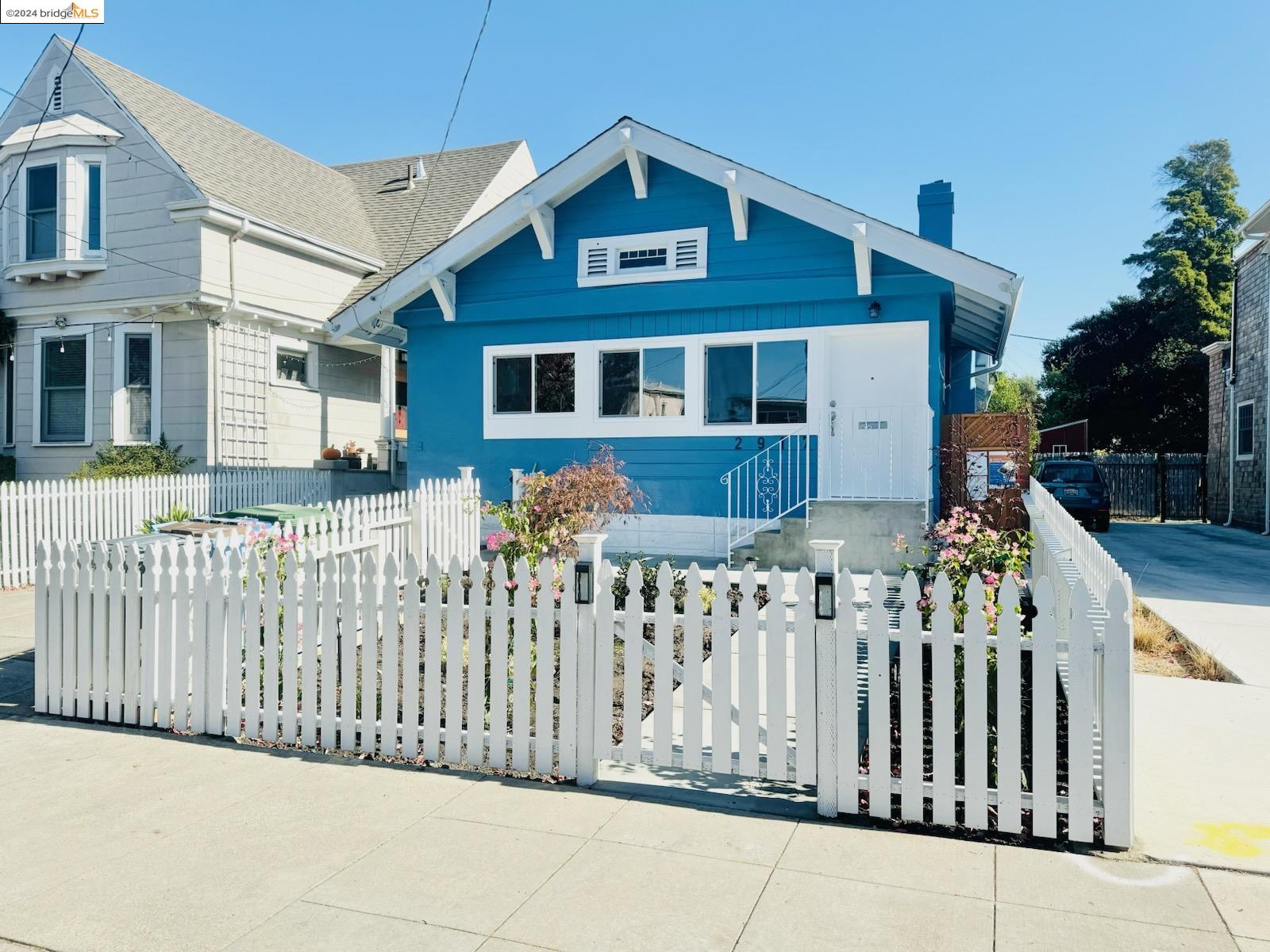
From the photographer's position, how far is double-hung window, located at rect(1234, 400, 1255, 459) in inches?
765

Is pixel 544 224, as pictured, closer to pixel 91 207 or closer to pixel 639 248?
pixel 639 248

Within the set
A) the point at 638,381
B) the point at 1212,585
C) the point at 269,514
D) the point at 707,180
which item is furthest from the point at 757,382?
the point at 269,514

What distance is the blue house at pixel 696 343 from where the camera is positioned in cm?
1147

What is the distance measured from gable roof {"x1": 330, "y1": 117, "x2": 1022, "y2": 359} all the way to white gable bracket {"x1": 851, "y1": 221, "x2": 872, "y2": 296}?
0.05 ft

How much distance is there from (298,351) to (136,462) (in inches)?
143

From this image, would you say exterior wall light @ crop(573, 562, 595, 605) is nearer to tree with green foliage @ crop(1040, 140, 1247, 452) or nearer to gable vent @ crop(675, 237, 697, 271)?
gable vent @ crop(675, 237, 697, 271)

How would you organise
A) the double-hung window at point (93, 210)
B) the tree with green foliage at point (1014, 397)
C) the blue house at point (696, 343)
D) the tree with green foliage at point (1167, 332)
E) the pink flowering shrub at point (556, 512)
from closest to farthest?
the pink flowering shrub at point (556, 512), the blue house at point (696, 343), the double-hung window at point (93, 210), the tree with green foliage at point (1167, 332), the tree with green foliage at point (1014, 397)

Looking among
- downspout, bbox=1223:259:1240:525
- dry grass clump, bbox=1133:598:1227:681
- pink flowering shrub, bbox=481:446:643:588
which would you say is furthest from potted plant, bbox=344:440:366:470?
downspout, bbox=1223:259:1240:525

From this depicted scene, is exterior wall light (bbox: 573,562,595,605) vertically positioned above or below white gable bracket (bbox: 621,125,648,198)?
below

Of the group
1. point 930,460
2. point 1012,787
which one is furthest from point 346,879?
point 930,460

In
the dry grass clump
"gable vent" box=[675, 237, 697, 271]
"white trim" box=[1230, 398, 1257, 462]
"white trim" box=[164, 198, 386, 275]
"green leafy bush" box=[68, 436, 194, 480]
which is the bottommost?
the dry grass clump

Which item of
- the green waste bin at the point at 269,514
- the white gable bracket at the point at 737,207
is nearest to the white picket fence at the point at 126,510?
the green waste bin at the point at 269,514

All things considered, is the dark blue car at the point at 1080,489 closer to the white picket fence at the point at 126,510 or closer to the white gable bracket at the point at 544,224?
the white gable bracket at the point at 544,224

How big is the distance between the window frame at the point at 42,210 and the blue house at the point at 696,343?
6087 millimetres
